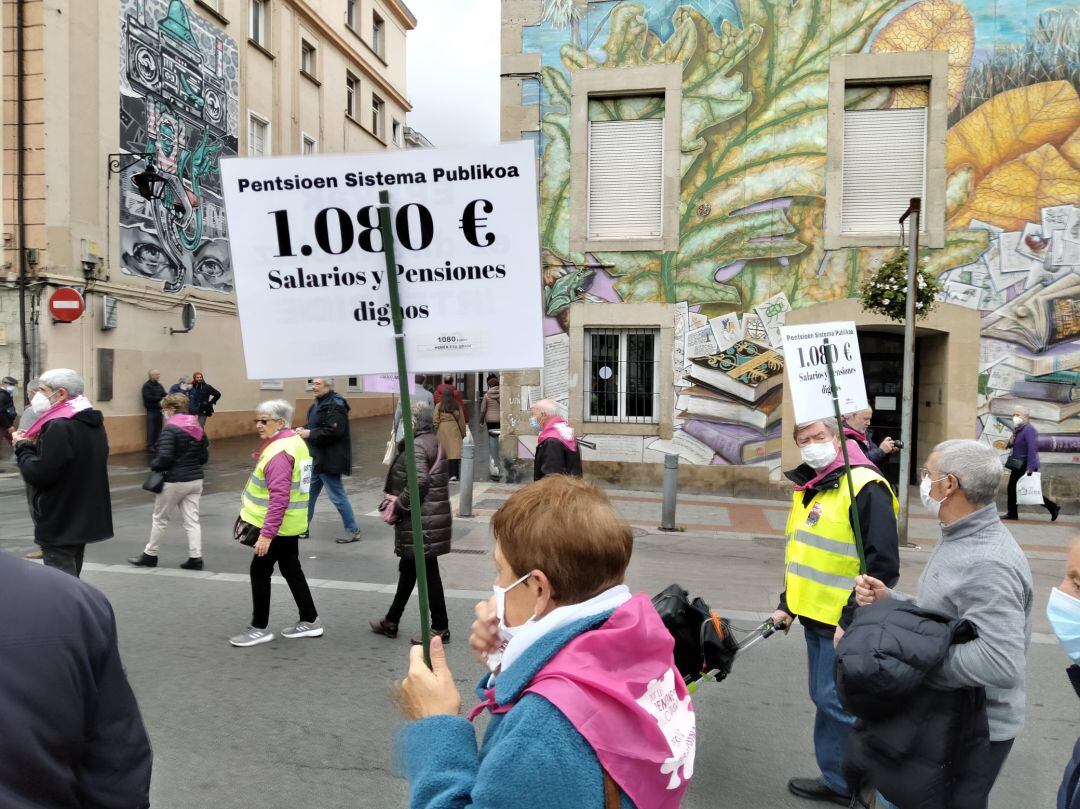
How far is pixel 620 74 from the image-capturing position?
1288 cm

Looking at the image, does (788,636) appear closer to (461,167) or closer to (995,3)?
(461,167)

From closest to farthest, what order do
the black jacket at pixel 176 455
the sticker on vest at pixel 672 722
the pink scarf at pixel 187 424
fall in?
the sticker on vest at pixel 672 722 → the black jacket at pixel 176 455 → the pink scarf at pixel 187 424

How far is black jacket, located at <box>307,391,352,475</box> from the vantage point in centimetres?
898

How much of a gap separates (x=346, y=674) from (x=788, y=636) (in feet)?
10.5

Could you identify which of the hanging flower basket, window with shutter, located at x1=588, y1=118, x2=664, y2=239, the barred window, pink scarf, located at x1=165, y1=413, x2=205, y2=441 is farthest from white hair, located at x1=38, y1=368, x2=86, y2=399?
the hanging flower basket

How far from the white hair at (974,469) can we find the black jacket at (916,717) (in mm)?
449

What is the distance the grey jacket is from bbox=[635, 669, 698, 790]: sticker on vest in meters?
1.27

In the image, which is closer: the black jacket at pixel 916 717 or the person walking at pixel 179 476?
the black jacket at pixel 916 717

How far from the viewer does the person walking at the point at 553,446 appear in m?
7.26

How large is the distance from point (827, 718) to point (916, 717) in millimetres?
1190

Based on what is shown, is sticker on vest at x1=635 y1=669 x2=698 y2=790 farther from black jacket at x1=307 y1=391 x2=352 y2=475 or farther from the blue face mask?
black jacket at x1=307 y1=391 x2=352 y2=475

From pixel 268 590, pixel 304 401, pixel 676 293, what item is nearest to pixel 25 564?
pixel 268 590

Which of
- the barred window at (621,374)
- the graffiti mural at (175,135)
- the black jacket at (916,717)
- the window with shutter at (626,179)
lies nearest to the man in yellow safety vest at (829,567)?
the black jacket at (916,717)

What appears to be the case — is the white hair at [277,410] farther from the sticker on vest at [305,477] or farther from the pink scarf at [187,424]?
the pink scarf at [187,424]
